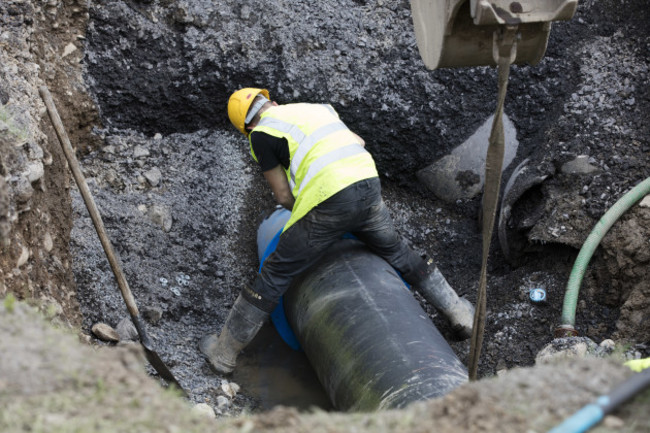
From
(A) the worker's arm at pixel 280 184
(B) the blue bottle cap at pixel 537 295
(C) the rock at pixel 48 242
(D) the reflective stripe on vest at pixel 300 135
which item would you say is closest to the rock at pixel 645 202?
(B) the blue bottle cap at pixel 537 295

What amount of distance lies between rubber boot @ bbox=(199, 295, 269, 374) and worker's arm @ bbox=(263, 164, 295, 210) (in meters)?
0.63

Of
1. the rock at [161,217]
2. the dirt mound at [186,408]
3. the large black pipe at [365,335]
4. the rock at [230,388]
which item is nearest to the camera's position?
the dirt mound at [186,408]

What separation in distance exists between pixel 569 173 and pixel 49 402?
3735mm

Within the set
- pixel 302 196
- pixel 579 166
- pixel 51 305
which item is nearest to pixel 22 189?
pixel 51 305

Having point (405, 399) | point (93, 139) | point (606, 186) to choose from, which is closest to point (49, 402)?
point (405, 399)

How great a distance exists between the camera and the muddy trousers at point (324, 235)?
4.02 meters

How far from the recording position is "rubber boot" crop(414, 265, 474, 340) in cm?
456

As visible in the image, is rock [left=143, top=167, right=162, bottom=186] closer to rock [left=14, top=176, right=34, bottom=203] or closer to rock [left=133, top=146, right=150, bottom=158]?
rock [left=133, top=146, right=150, bottom=158]

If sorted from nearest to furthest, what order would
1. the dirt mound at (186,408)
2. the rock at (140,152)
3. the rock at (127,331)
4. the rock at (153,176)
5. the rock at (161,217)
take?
1. the dirt mound at (186,408)
2. the rock at (127,331)
3. the rock at (161,217)
4. the rock at (153,176)
5. the rock at (140,152)

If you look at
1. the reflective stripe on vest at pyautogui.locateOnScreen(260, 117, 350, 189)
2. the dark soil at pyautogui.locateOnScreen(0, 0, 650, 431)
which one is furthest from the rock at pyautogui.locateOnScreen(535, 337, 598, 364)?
the reflective stripe on vest at pyautogui.locateOnScreen(260, 117, 350, 189)

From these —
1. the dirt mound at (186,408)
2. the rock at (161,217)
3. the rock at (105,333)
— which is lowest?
the rock at (105,333)

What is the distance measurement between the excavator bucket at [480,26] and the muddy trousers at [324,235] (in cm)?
85

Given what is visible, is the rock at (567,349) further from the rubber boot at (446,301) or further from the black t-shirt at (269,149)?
the black t-shirt at (269,149)

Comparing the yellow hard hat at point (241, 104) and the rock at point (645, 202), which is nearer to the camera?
the yellow hard hat at point (241, 104)
